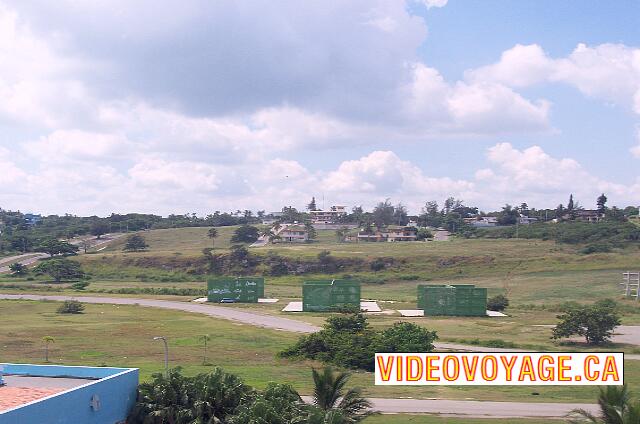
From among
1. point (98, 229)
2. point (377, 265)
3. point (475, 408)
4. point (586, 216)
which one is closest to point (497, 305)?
point (377, 265)

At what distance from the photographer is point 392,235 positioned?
576 ft

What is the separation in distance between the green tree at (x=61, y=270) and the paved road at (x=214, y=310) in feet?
69.3

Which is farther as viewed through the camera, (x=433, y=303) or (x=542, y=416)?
(x=433, y=303)

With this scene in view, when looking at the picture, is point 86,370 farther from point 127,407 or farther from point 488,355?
point 488,355

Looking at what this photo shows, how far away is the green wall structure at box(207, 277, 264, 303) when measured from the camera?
3280 inches

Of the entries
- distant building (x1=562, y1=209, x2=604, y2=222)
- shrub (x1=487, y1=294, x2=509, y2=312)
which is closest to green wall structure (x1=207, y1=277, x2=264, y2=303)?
shrub (x1=487, y1=294, x2=509, y2=312)

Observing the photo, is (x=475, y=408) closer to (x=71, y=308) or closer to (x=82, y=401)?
(x=82, y=401)

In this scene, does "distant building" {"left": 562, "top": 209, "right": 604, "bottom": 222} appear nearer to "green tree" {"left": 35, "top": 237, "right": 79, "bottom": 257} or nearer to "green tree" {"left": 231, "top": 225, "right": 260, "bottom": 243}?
"green tree" {"left": 231, "top": 225, "right": 260, "bottom": 243}

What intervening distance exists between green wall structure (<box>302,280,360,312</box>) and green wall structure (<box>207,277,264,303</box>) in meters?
10.4

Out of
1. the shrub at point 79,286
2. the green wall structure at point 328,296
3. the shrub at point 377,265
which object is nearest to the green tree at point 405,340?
the green wall structure at point 328,296

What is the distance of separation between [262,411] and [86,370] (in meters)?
8.35

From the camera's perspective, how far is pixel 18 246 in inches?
6171

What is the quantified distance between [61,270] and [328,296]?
54.4 m

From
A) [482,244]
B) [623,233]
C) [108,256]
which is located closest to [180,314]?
[108,256]
